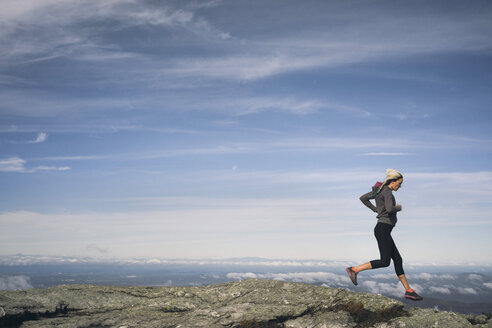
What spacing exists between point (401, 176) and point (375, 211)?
1.36 m

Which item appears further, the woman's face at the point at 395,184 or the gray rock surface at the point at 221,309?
the woman's face at the point at 395,184

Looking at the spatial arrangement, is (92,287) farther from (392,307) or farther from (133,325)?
(392,307)

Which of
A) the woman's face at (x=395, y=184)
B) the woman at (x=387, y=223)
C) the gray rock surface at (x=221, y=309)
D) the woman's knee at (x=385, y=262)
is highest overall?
the woman's face at (x=395, y=184)

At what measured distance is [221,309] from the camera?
10.9 m

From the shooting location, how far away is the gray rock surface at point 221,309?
33.1 ft

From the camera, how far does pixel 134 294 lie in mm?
12766

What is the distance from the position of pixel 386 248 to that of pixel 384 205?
131cm

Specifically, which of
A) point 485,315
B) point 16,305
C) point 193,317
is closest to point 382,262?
point 485,315

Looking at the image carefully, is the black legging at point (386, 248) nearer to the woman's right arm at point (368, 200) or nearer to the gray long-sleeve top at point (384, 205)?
the gray long-sleeve top at point (384, 205)

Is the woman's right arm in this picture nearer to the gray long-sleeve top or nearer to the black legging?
the gray long-sleeve top

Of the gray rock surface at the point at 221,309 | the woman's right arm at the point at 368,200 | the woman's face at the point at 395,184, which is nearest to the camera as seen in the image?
the gray rock surface at the point at 221,309

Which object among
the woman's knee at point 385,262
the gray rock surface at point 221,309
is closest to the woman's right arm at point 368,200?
the woman's knee at point 385,262

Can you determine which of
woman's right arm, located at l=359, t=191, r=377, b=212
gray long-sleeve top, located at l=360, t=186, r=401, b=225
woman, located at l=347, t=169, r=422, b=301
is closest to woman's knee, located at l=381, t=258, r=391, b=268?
woman, located at l=347, t=169, r=422, b=301

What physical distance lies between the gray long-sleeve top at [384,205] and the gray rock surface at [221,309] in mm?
2531
